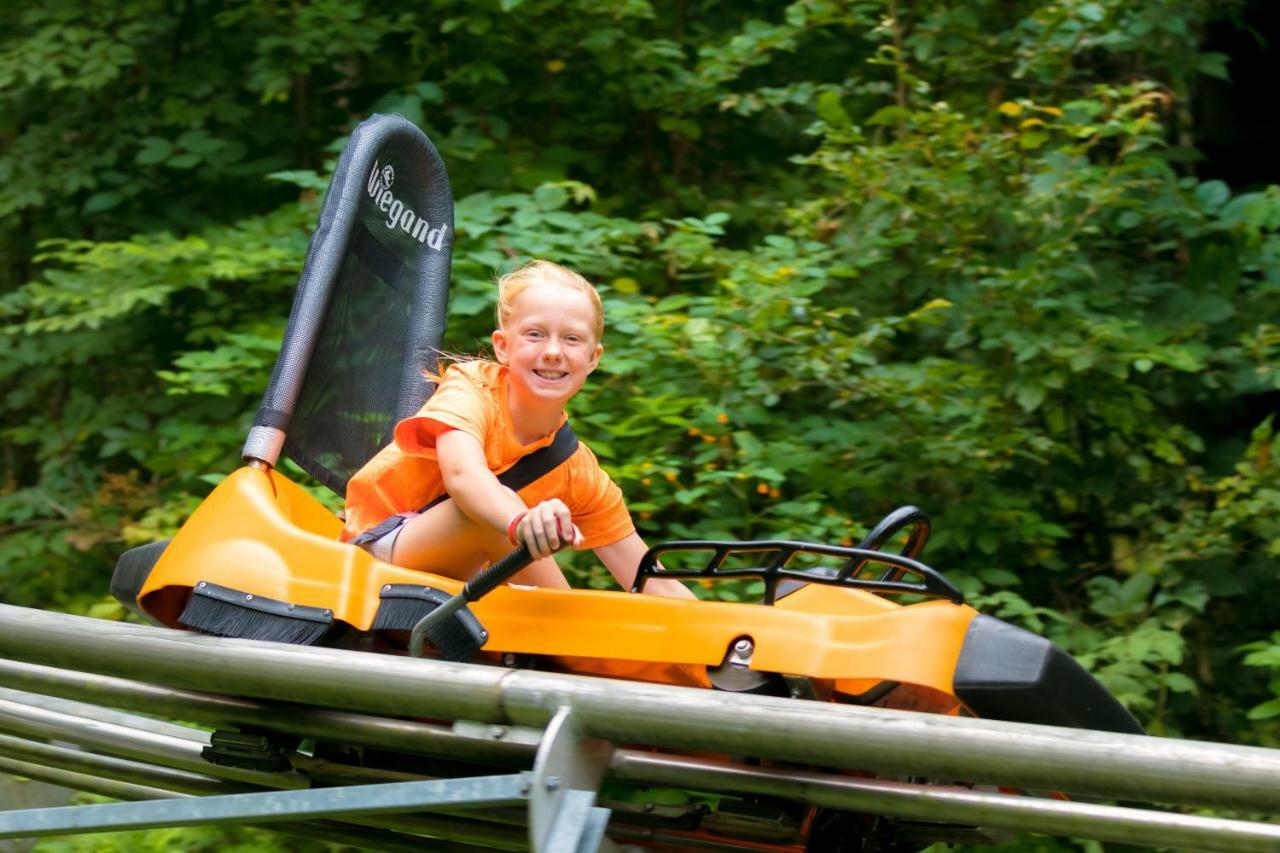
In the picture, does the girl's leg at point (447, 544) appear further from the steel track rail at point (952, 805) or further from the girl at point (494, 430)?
the steel track rail at point (952, 805)

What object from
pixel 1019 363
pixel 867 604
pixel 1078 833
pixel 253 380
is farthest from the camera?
pixel 253 380

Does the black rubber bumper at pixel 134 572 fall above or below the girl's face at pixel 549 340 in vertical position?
below

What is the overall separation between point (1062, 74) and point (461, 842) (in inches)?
123

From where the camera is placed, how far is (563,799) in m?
1.86

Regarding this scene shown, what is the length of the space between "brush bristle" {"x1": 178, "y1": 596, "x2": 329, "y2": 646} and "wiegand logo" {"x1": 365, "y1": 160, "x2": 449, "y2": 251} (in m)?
0.92

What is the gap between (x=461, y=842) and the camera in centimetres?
262

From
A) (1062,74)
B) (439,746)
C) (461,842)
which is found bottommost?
(461,842)

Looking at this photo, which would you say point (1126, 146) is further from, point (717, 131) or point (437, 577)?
point (437, 577)

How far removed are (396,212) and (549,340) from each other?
0.69 metres

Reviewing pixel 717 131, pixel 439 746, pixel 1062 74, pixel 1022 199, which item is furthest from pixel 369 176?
pixel 717 131

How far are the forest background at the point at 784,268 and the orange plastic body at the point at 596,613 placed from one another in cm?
97

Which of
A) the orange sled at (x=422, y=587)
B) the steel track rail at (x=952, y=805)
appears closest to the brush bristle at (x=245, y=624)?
the orange sled at (x=422, y=587)

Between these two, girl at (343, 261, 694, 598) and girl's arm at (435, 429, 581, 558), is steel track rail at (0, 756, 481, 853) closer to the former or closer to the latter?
girl at (343, 261, 694, 598)

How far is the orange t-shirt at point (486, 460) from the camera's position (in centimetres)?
243
